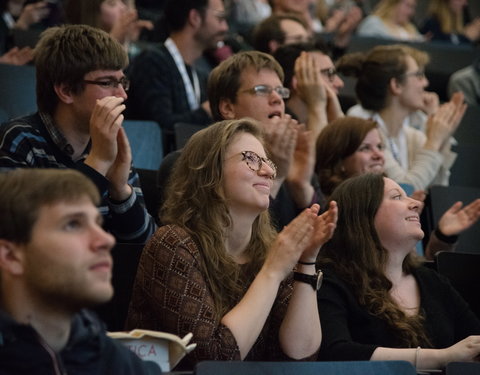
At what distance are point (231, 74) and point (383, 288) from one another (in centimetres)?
111

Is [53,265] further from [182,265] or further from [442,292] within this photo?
[442,292]

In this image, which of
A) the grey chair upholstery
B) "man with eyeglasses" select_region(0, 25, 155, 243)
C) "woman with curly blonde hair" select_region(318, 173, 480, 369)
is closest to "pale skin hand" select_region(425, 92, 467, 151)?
the grey chair upholstery

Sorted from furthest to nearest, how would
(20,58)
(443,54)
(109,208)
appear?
(443,54) < (20,58) < (109,208)

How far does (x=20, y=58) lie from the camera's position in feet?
15.2

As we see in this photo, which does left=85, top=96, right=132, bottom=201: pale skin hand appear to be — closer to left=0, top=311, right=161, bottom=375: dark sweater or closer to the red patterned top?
the red patterned top

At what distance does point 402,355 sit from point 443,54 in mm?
4323

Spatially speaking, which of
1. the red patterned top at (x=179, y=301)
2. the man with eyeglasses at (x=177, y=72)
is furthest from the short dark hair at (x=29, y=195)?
the man with eyeglasses at (x=177, y=72)

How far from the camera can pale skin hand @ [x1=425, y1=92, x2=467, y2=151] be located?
14.8 ft

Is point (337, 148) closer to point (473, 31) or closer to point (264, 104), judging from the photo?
point (264, 104)

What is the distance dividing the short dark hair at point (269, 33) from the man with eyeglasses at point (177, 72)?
0.64ft

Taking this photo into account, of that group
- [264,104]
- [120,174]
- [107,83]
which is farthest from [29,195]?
[264,104]

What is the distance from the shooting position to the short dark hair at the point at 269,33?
16.4ft

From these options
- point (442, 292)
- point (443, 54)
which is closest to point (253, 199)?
point (442, 292)

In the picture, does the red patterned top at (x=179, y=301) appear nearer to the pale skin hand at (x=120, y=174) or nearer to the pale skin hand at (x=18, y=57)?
the pale skin hand at (x=120, y=174)
